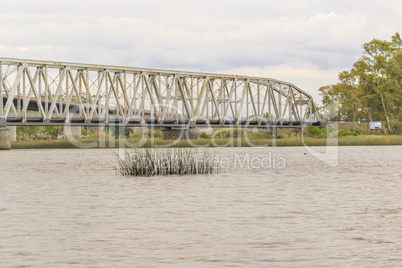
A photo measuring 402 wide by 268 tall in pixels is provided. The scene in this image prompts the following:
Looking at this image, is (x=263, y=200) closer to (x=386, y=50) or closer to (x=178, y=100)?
(x=178, y=100)

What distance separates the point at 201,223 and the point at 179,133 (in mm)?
85194

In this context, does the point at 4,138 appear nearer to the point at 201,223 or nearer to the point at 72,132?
the point at 72,132

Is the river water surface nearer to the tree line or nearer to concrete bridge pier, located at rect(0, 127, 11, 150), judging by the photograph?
concrete bridge pier, located at rect(0, 127, 11, 150)

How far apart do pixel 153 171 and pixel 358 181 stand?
32.5 ft

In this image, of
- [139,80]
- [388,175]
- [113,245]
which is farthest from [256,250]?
[139,80]

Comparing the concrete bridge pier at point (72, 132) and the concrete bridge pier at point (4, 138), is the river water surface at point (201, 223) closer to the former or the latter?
A: the concrete bridge pier at point (4, 138)

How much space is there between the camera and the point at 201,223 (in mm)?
17156

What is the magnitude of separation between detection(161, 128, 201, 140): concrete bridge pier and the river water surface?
71067 mm

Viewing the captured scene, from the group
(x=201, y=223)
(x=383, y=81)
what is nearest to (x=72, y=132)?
(x=383, y=81)

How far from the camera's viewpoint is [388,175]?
34250 millimetres

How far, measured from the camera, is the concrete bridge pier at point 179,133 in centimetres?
10212

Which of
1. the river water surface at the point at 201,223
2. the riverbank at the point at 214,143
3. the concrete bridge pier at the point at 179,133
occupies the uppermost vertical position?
the concrete bridge pier at the point at 179,133

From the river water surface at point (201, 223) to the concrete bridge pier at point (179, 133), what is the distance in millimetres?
71067

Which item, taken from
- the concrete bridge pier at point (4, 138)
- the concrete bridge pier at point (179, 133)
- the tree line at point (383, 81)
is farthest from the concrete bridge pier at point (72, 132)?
the tree line at point (383, 81)
